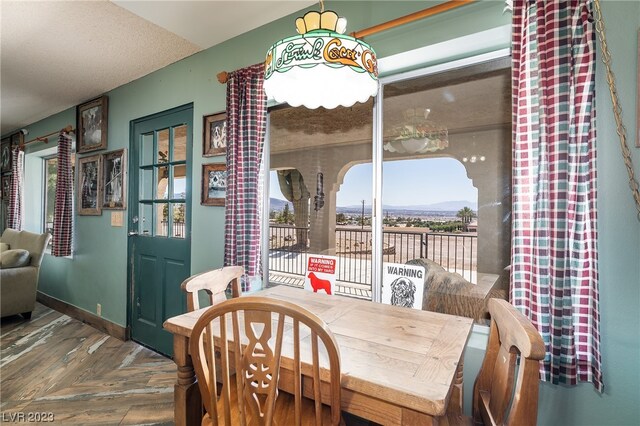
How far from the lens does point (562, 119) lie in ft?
4.12

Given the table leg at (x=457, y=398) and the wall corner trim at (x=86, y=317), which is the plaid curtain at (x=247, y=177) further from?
the wall corner trim at (x=86, y=317)

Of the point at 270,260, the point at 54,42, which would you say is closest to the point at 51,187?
the point at 54,42

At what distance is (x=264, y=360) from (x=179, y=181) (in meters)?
2.35

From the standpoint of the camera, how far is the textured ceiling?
2.02 m

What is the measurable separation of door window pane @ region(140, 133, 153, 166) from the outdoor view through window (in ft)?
4.83

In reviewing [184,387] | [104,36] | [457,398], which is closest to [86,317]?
[104,36]

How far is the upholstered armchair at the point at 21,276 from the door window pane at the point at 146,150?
1.92 meters

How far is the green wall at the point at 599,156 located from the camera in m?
1.23

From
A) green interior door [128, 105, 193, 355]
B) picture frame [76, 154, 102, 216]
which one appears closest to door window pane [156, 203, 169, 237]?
green interior door [128, 105, 193, 355]

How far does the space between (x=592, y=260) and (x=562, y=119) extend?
55 cm

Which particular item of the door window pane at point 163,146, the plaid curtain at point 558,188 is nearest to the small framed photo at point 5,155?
the door window pane at point 163,146

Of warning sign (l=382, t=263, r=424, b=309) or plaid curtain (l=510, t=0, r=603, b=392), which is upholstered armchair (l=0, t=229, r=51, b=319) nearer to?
warning sign (l=382, t=263, r=424, b=309)

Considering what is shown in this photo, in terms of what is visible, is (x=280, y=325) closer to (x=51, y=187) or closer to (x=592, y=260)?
(x=592, y=260)

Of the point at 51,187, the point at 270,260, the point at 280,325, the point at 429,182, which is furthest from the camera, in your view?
the point at 51,187
